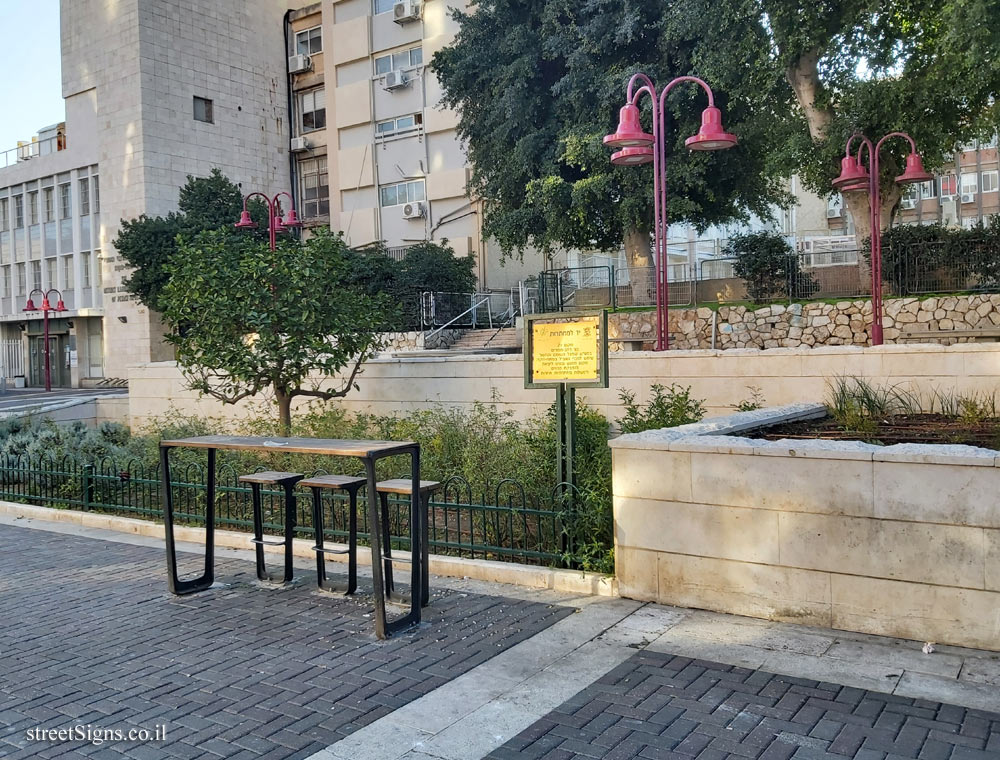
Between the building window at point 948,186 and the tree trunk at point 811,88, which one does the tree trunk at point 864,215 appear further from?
the building window at point 948,186

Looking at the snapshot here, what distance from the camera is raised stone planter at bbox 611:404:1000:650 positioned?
5.16 metres


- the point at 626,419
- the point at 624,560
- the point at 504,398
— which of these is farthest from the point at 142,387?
the point at 624,560

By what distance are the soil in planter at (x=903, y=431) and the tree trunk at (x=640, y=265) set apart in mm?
15046

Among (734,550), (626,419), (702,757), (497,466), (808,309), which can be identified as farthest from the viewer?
(808,309)

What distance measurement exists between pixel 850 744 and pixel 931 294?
17.6m

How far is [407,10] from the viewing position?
3766 centimetres

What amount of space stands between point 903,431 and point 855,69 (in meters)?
15.4

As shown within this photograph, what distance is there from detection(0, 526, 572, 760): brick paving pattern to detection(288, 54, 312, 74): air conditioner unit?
41.8m

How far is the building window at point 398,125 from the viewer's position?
126ft

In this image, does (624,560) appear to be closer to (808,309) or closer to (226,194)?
(808,309)

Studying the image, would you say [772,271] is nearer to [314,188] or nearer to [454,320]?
[454,320]

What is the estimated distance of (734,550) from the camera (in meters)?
5.90

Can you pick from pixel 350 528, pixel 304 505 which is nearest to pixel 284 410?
pixel 304 505

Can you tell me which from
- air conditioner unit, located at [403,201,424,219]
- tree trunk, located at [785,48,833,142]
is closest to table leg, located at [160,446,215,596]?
tree trunk, located at [785,48,833,142]
